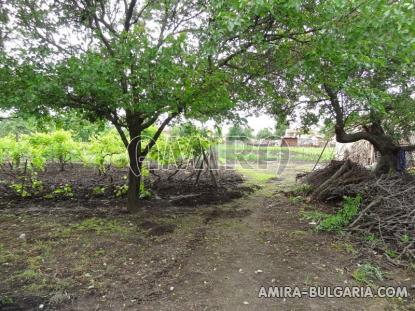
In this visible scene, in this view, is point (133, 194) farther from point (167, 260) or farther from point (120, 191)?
point (167, 260)

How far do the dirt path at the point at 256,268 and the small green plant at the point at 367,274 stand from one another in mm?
85

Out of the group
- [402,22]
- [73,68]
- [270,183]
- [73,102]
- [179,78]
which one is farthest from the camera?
[270,183]

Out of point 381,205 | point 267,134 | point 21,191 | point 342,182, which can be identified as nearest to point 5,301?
point 21,191

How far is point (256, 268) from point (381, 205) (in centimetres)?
249

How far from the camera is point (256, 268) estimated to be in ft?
10.6

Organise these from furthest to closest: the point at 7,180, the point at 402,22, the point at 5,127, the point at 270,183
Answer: the point at 5,127 → the point at 270,183 → the point at 7,180 → the point at 402,22

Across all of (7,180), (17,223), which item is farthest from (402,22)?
(7,180)

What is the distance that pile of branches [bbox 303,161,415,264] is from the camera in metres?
3.66

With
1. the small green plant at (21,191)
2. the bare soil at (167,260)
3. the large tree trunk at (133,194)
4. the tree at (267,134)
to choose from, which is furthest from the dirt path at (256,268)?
the tree at (267,134)

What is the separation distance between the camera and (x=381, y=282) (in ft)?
9.78

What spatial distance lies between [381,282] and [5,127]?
57.2ft

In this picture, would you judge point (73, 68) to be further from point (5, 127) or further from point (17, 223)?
point (5, 127)

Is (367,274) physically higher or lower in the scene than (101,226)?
lower

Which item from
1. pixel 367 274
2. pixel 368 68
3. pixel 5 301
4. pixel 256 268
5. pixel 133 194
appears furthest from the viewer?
pixel 133 194
